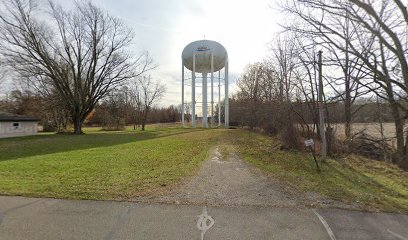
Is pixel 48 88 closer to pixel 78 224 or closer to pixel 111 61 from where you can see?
pixel 111 61

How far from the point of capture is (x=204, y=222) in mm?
4184

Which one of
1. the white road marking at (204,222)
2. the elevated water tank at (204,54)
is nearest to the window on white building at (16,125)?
the elevated water tank at (204,54)

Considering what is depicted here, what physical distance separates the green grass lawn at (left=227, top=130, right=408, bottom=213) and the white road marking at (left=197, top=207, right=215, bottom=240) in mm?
2912

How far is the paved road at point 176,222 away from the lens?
3750 mm

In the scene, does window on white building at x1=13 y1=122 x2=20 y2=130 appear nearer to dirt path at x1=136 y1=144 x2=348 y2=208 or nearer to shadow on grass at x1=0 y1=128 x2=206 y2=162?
shadow on grass at x1=0 y1=128 x2=206 y2=162

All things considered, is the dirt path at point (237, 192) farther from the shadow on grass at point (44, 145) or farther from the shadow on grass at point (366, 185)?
the shadow on grass at point (44, 145)

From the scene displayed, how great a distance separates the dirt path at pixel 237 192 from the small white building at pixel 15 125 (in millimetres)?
23948

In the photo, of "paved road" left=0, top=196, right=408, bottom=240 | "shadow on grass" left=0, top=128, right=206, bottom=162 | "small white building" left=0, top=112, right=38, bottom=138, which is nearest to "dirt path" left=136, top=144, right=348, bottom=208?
"paved road" left=0, top=196, right=408, bottom=240

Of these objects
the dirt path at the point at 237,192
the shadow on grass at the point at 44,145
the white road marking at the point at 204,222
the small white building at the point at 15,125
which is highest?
the small white building at the point at 15,125

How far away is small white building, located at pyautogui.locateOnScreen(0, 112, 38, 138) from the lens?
78.0ft

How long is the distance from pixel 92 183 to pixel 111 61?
27.7m

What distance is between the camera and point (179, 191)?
19.5 ft

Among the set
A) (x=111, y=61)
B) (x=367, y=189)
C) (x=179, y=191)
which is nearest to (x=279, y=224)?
(x=179, y=191)

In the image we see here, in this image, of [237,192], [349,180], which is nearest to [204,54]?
[349,180]
